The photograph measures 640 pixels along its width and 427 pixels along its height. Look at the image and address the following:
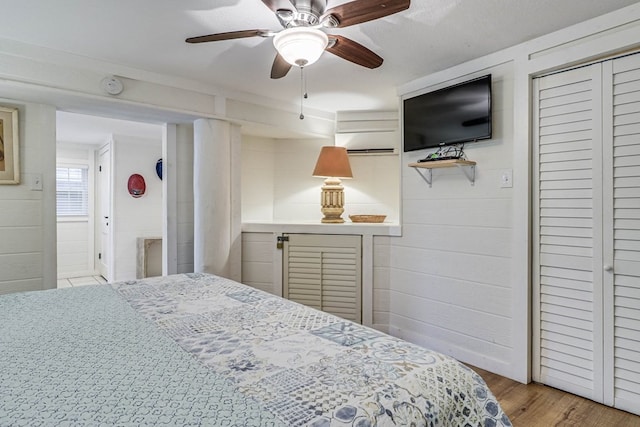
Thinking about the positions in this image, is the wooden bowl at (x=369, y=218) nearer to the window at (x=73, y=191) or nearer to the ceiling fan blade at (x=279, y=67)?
the ceiling fan blade at (x=279, y=67)

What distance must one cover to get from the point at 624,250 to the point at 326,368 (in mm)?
1916

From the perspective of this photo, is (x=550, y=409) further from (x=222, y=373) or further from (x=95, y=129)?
(x=95, y=129)

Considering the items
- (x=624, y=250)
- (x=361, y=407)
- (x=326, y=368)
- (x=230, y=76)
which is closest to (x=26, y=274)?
(x=230, y=76)

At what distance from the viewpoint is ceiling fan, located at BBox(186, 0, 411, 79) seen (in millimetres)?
1401

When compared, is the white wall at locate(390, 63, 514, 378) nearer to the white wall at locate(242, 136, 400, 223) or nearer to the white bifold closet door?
the white bifold closet door

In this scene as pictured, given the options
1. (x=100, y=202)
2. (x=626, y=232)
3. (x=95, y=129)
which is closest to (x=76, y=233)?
(x=100, y=202)

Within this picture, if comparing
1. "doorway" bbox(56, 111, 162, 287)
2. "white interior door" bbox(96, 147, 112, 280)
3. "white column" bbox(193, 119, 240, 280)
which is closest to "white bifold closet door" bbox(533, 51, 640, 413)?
"white column" bbox(193, 119, 240, 280)

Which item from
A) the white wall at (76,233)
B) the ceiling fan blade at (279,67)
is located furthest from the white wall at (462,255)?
the white wall at (76,233)

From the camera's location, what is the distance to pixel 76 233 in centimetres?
548

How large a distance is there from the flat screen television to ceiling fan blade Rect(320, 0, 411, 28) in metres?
1.25

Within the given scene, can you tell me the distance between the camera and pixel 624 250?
1.94 m

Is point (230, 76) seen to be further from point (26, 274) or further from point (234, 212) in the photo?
point (26, 274)

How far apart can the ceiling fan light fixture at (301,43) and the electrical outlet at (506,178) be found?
1484 millimetres

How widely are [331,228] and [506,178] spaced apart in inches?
56.4
